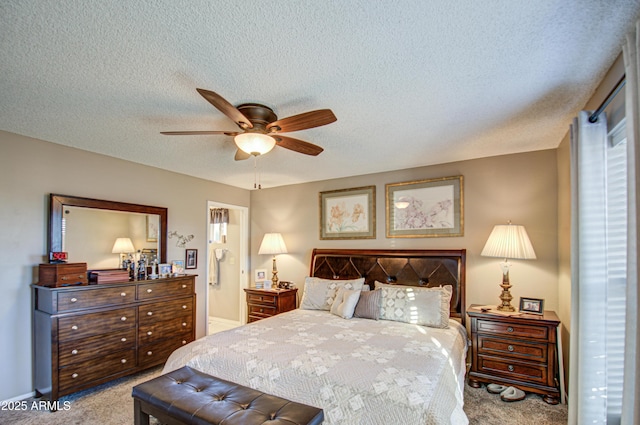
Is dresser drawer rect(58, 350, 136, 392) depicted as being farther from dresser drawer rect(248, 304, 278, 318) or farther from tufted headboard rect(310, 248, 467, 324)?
tufted headboard rect(310, 248, 467, 324)

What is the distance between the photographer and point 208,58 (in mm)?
1785

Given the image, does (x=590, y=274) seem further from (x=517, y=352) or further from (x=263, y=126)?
(x=263, y=126)

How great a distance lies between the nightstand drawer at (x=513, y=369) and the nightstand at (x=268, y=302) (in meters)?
2.61

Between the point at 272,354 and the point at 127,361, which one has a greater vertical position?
the point at 272,354

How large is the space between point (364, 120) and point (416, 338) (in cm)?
195

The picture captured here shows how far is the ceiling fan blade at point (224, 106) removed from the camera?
5.90 feet

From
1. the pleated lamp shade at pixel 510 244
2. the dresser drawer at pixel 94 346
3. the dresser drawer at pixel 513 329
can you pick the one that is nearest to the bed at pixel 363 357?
the dresser drawer at pixel 513 329

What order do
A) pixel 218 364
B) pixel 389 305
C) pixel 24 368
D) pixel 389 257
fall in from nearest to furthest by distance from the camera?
pixel 218 364 < pixel 24 368 < pixel 389 305 < pixel 389 257

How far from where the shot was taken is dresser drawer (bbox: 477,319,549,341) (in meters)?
2.94

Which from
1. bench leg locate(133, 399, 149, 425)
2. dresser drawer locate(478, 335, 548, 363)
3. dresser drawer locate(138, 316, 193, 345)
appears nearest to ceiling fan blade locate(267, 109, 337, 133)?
bench leg locate(133, 399, 149, 425)

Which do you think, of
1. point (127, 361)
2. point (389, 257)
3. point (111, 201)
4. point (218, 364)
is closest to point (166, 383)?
point (218, 364)

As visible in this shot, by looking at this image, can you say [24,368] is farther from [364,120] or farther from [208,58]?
[364,120]

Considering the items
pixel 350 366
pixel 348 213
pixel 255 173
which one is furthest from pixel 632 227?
pixel 255 173

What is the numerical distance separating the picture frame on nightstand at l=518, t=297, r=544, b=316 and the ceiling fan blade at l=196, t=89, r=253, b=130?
3.16 m
